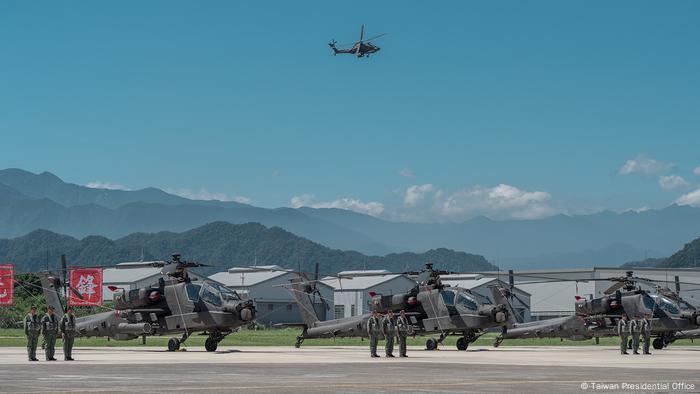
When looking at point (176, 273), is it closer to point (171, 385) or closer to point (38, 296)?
point (171, 385)

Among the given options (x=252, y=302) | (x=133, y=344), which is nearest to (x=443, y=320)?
(x=252, y=302)

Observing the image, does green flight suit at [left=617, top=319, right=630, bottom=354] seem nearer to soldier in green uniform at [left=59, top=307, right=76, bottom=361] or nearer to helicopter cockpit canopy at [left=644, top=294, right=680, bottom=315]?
helicopter cockpit canopy at [left=644, top=294, right=680, bottom=315]

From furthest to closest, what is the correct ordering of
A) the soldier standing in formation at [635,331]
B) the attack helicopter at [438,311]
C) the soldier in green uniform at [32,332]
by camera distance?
the attack helicopter at [438,311] → the soldier standing in formation at [635,331] → the soldier in green uniform at [32,332]

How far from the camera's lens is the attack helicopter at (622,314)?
4584cm

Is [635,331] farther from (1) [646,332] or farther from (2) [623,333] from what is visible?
(2) [623,333]

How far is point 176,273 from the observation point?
42.9 meters

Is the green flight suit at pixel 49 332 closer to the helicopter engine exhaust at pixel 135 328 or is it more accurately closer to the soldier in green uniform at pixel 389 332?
the helicopter engine exhaust at pixel 135 328

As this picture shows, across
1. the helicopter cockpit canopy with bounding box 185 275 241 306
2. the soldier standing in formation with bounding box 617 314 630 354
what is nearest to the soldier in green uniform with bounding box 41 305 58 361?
the helicopter cockpit canopy with bounding box 185 275 241 306

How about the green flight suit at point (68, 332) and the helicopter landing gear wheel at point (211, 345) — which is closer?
the green flight suit at point (68, 332)

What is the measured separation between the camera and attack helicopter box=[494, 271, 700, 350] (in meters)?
45.8

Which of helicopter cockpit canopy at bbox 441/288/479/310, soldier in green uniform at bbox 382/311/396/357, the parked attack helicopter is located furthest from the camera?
helicopter cockpit canopy at bbox 441/288/479/310


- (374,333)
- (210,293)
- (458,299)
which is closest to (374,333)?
(374,333)

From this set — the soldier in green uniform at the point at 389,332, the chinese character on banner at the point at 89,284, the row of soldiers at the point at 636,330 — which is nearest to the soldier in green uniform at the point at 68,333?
the soldier in green uniform at the point at 389,332

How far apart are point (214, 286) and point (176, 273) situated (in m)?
1.59
